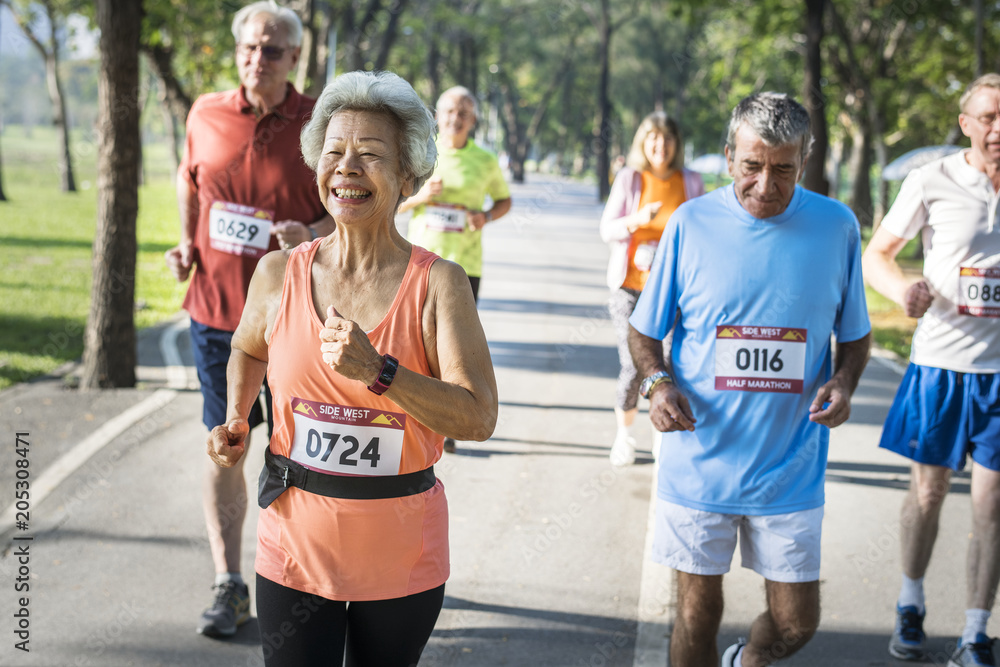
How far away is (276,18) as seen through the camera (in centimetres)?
413

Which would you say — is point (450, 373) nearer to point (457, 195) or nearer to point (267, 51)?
point (267, 51)

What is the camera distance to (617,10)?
205ft

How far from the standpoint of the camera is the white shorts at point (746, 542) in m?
3.04

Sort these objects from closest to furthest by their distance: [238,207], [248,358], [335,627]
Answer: [335,627] → [248,358] → [238,207]

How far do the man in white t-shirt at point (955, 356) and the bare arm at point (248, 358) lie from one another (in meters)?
2.42

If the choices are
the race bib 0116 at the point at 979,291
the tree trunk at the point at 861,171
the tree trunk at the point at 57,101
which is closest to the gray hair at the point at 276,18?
the race bib 0116 at the point at 979,291

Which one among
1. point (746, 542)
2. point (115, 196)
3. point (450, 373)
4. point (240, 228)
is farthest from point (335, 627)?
point (115, 196)

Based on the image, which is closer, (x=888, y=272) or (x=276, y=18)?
(x=888, y=272)

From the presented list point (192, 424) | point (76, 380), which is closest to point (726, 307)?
point (192, 424)

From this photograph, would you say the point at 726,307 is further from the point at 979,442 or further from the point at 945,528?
the point at 945,528

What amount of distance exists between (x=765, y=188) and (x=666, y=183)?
3.11 m

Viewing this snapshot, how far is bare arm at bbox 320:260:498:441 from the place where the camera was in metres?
2.14

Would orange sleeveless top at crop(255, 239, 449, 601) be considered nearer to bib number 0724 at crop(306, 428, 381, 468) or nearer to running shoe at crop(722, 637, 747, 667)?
bib number 0724 at crop(306, 428, 381, 468)

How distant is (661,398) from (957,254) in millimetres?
1624
